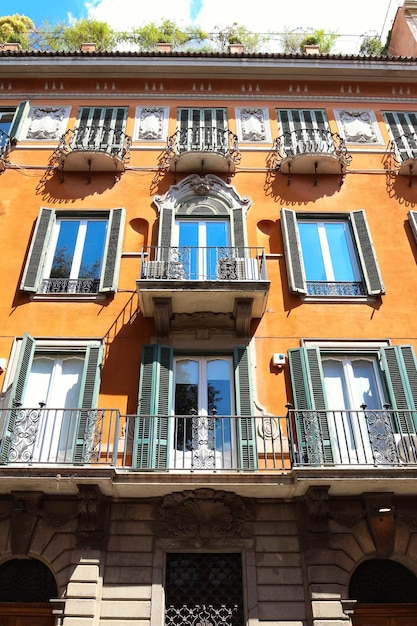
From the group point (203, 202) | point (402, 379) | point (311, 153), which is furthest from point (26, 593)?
point (311, 153)

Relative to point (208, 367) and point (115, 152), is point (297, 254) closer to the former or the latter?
point (208, 367)

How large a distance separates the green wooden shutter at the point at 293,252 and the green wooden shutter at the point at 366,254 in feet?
4.20

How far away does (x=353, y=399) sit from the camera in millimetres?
10117

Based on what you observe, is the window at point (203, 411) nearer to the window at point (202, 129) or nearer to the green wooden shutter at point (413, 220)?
the green wooden shutter at point (413, 220)

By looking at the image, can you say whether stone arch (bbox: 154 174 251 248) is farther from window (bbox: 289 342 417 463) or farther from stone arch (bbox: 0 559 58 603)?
stone arch (bbox: 0 559 58 603)

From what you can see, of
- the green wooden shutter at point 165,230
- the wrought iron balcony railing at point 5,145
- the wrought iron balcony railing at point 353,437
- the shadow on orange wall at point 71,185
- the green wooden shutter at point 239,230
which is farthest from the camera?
the wrought iron balcony railing at point 5,145

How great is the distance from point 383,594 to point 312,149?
9.65m

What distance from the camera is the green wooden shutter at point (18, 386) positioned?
885cm

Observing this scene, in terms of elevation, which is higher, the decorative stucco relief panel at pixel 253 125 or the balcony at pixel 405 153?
the decorative stucco relief panel at pixel 253 125

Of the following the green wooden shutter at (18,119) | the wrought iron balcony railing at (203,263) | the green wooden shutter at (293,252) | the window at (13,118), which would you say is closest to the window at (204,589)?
the wrought iron balcony railing at (203,263)

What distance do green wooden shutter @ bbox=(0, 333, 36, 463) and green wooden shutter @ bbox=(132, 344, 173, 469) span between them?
6.59 feet

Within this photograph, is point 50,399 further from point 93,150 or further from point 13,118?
point 13,118

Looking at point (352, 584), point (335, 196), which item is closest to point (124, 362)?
point (352, 584)

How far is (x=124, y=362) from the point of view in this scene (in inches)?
411
